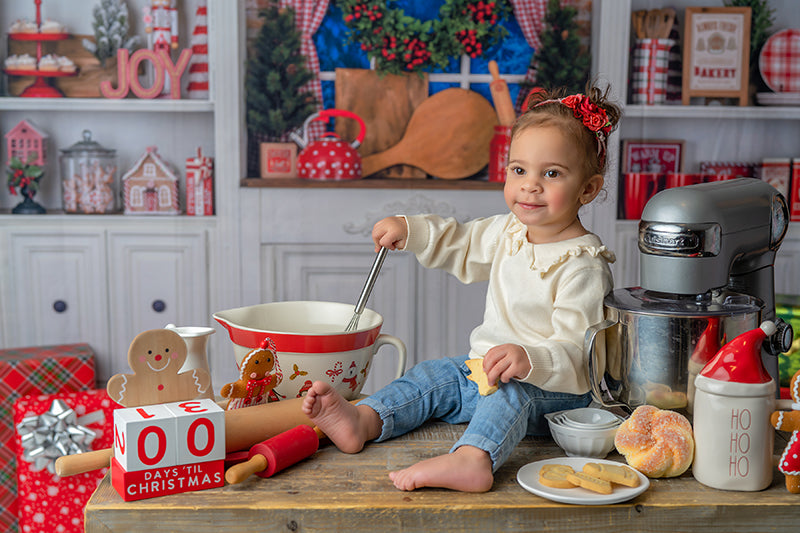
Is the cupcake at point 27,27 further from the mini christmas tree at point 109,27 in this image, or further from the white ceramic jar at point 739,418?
the white ceramic jar at point 739,418

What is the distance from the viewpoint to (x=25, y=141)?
2.38m

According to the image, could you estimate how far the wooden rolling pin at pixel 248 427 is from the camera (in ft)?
2.52

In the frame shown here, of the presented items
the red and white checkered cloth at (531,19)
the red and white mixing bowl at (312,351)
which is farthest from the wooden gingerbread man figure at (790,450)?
the red and white checkered cloth at (531,19)

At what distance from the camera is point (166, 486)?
0.74m

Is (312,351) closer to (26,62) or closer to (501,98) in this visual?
(501,98)

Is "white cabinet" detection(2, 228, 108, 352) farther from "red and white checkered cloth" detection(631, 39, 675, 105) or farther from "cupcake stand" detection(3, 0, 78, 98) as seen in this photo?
"red and white checkered cloth" detection(631, 39, 675, 105)

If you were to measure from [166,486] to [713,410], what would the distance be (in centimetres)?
57

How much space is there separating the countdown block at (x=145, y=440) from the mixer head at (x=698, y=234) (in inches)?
23.2

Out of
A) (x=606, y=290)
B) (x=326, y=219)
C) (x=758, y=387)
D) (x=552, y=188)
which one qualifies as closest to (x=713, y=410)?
(x=758, y=387)

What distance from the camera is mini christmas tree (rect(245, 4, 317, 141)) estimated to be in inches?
94.7

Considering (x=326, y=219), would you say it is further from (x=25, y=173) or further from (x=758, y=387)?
(x=758, y=387)

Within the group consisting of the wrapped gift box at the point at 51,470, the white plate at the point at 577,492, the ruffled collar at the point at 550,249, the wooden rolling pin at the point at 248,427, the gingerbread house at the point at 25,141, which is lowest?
the wrapped gift box at the point at 51,470

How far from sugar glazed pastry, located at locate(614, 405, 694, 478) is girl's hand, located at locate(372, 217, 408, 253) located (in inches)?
17.5

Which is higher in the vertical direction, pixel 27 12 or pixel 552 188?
pixel 27 12
